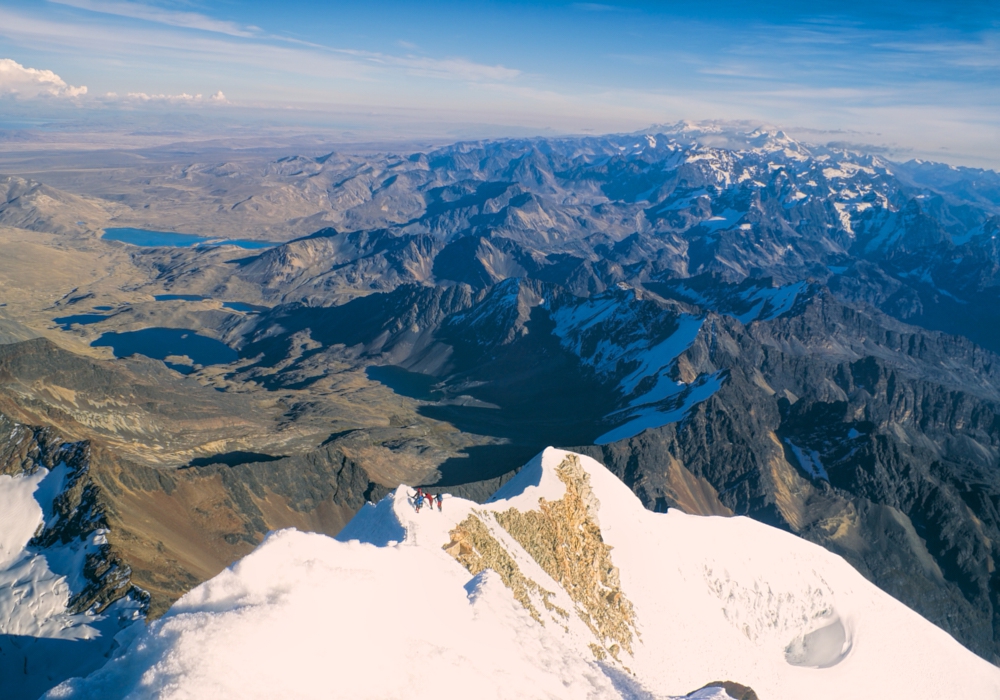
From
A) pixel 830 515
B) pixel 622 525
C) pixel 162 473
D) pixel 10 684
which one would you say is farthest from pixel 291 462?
pixel 830 515

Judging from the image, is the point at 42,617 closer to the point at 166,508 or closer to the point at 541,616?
the point at 166,508

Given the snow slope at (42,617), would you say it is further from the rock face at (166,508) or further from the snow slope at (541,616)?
the snow slope at (541,616)

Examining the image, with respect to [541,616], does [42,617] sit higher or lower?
Answer: lower

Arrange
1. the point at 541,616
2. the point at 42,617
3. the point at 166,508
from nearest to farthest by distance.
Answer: the point at 541,616 < the point at 42,617 < the point at 166,508

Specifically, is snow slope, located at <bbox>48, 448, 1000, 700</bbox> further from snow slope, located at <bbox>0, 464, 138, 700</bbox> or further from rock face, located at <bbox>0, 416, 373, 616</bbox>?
rock face, located at <bbox>0, 416, 373, 616</bbox>

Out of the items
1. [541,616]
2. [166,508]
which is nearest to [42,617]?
[166,508]

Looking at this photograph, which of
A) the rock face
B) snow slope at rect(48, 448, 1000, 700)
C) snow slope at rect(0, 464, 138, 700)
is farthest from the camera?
the rock face

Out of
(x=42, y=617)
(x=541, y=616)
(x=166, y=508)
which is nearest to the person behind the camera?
(x=541, y=616)

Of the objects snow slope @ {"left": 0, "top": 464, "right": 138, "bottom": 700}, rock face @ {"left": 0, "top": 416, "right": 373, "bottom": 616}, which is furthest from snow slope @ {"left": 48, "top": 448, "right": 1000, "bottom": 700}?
rock face @ {"left": 0, "top": 416, "right": 373, "bottom": 616}

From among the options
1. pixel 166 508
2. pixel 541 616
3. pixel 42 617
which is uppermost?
pixel 541 616
